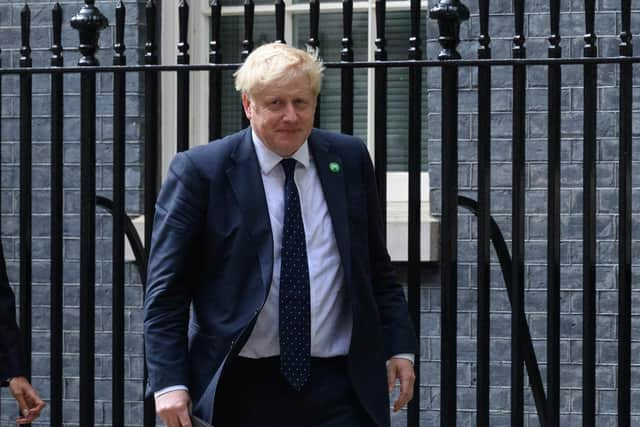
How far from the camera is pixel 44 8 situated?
6.90m

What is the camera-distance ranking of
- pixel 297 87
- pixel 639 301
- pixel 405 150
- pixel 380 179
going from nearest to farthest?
pixel 297 87, pixel 380 179, pixel 639 301, pixel 405 150

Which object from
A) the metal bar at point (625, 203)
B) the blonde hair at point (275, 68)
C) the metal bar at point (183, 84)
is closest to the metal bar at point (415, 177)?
the metal bar at point (625, 203)

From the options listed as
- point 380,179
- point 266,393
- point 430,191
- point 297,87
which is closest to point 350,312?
point 266,393

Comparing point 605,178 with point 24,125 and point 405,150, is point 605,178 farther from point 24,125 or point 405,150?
point 24,125

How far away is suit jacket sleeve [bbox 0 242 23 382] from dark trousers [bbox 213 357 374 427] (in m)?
0.78

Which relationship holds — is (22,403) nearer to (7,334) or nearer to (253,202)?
(7,334)

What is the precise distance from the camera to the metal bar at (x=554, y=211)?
4.57 m

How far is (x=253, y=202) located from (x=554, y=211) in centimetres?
140

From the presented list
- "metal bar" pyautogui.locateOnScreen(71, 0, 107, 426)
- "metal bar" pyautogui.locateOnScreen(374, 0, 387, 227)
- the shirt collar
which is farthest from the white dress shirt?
"metal bar" pyautogui.locateOnScreen(71, 0, 107, 426)

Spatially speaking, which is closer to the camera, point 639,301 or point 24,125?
point 24,125

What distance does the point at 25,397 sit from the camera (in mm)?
4125

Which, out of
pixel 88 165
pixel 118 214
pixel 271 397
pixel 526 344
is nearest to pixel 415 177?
pixel 526 344

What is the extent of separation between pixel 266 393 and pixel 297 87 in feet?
2.43

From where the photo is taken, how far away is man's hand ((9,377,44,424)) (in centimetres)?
407
